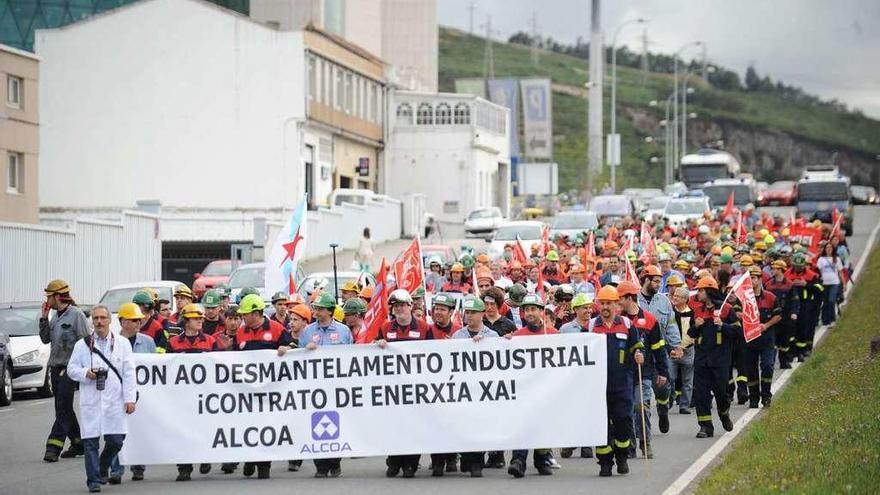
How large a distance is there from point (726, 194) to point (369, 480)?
2014 inches

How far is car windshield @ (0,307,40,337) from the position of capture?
2619 centimetres

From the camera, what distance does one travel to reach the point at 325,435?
15633 mm

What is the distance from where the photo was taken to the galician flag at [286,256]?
23.3 metres

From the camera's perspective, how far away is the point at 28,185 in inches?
1882

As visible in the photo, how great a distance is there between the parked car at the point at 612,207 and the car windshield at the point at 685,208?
4.18m

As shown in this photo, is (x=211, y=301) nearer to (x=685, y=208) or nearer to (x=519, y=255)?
(x=519, y=255)

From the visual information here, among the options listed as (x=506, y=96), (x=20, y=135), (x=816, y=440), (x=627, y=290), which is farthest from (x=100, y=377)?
(x=506, y=96)

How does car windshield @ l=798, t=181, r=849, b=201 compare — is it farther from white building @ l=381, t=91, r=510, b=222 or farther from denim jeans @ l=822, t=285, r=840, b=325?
denim jeans @ l=822, t=285, r=840, b=325

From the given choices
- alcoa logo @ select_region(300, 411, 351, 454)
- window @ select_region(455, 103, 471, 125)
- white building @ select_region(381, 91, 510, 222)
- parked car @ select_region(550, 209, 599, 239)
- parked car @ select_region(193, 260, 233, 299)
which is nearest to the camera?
alcoa logo @ select_region(300, 411, 351, 454)

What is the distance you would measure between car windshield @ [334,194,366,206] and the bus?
66.0ft

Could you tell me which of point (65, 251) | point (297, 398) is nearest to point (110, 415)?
point (297, 398)

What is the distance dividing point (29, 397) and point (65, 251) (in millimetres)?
16277

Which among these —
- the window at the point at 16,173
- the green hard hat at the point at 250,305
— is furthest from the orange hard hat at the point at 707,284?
the window at the point at 16,173

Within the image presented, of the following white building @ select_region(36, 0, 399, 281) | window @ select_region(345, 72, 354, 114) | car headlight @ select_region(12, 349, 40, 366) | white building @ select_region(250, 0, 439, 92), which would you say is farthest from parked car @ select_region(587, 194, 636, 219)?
car headlight @ select_region(12, 349, 40, 366)
